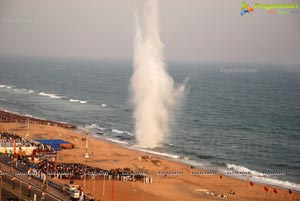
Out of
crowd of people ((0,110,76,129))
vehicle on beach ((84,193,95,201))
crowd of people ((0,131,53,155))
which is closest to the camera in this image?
vehicle on beach ((84,193,95,201))

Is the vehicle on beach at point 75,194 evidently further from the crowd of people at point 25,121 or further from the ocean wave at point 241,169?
the crowd of people at point 25,121

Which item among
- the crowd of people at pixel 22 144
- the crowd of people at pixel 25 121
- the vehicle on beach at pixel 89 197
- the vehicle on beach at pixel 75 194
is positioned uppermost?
the crowd of people at pixel 25 121

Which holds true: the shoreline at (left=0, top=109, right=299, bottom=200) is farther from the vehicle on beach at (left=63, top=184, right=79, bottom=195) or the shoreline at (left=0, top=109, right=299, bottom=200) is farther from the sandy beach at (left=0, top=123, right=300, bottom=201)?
the vehicle on beach at (left=63, top=184, right=79, bottom=195)

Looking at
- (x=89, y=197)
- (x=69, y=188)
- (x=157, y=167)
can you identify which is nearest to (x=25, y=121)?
(x=157, y=167)

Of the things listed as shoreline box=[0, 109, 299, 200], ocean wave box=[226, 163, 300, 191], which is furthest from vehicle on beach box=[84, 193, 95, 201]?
ocean wave box=[226, 163, 300, 191]

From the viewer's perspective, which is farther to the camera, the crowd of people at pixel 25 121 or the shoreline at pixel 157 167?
the crowd of people at pixel 25 121

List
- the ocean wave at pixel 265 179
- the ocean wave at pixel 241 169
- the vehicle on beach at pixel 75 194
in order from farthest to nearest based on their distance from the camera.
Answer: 1. the ocean wave at pixel 241 169
2. the ocean wave at pixel 265 179
3. the vehicle on beach at pixel 75 194

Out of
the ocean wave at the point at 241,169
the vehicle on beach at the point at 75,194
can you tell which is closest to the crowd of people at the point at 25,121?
the ocean wave at the point at 241,169

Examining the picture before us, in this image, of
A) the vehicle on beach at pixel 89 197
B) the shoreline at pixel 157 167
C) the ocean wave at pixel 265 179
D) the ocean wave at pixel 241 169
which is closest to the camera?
the vehicle on beach at pixel 89 197

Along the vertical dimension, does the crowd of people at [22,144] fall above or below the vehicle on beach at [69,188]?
above
